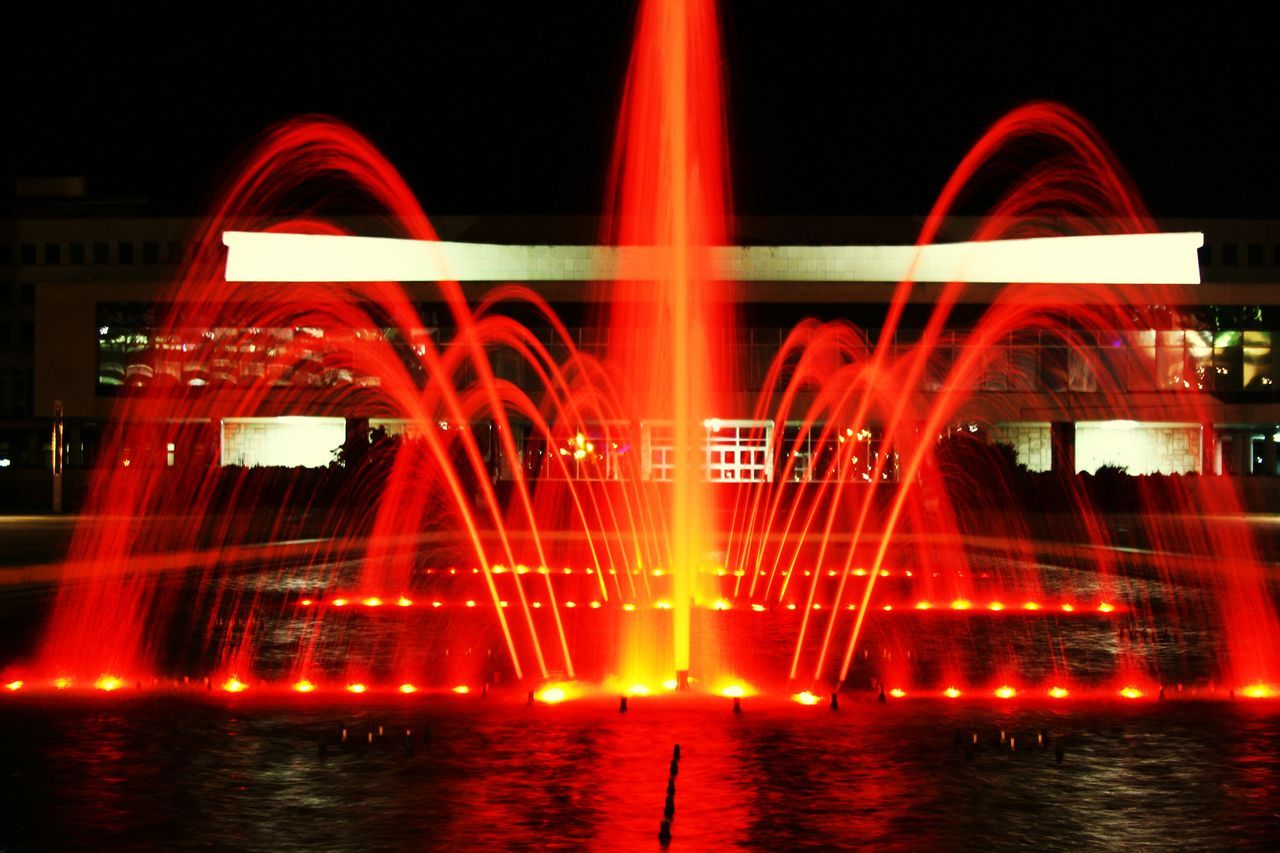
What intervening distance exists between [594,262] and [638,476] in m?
9.82

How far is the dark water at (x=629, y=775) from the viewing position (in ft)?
28.3

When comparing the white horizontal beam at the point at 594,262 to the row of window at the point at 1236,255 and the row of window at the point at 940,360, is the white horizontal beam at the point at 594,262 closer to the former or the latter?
the row of window at the point at 940,360

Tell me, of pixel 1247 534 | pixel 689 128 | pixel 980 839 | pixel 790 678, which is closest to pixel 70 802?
pixel 980 839

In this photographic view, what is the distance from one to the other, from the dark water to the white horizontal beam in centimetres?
5408

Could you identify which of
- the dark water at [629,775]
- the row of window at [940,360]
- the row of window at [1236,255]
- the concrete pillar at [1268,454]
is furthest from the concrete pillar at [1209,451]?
the dark water at [629,775]

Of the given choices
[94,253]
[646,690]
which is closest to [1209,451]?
[646,690]

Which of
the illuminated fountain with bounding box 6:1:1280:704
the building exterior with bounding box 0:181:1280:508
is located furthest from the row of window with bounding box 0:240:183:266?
the building exterior with bounding box 0:181:1280:508

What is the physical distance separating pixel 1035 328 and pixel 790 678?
174 feet

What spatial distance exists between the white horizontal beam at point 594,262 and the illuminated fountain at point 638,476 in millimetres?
164

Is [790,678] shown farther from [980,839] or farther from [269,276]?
[269,276]

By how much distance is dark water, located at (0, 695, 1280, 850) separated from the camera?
28.3 feet

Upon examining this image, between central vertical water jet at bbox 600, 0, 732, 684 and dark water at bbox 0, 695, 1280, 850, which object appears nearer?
dark water at bbox 0, 695, 1280, 850

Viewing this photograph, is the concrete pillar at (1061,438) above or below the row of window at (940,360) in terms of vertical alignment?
below

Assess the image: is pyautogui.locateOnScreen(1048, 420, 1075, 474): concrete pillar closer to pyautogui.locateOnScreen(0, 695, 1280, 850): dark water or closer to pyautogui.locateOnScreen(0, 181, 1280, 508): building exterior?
pyautogui.locateOnScreen(0, 181, 1280, 508): building exterior
